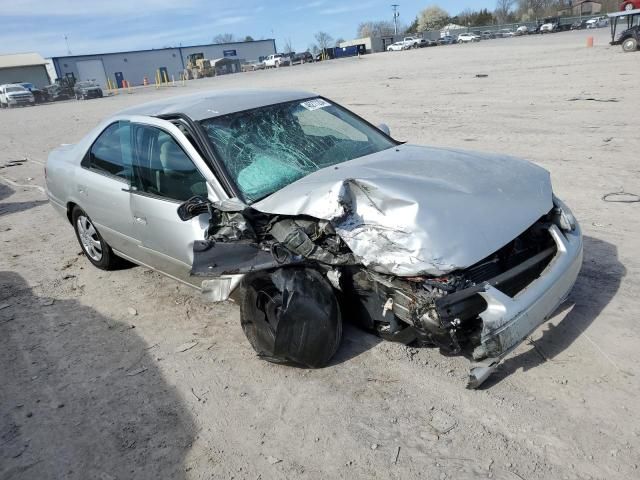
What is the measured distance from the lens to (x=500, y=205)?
3.03 metres

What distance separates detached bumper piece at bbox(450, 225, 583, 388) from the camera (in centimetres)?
258

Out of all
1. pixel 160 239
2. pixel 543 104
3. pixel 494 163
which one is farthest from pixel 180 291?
pixel 543 104

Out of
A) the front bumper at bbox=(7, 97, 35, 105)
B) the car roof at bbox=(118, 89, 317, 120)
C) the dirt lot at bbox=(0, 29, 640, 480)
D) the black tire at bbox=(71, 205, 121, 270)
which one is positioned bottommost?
the dirt lot at bbox=(0, 29, 640, 480)

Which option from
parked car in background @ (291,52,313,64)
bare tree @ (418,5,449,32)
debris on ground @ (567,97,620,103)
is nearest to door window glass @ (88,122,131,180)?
debris on ground @ (567,97,620,103)

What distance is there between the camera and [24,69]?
6581 centimetres

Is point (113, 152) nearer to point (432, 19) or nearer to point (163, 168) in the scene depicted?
point (163, 168)

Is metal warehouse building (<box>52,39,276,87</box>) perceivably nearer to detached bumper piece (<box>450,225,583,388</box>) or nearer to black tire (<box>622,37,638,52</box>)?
Result: black tire (<box>622,37,638,52</box>)

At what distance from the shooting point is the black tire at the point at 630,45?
874 inches

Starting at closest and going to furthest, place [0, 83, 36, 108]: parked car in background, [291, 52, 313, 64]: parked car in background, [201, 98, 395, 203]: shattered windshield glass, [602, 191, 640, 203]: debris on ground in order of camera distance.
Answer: [201, 98, 395, 203]: shattered windshield glass, [602, 191, 640, 203]: debris on ground, [0, 83, 36, 108]: parked car in background, [291, 52, 313, 64]: parked car in background

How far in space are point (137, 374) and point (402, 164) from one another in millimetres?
2249

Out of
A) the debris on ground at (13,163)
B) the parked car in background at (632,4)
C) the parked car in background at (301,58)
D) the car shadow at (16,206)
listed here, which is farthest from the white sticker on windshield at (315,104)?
the parked car in background at (301,58)

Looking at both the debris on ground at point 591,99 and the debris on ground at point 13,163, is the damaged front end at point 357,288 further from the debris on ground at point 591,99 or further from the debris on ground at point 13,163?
the debris on ground at point 13,163

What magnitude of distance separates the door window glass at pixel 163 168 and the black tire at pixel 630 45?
2462cm

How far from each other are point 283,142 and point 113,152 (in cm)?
167
